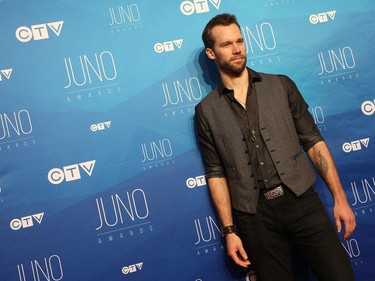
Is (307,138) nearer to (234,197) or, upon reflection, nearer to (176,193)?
(234,197)

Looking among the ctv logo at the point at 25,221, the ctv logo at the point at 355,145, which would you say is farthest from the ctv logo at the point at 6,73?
the ctv logo at the point at 355,145

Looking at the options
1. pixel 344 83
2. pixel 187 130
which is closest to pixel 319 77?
pixel 344 83

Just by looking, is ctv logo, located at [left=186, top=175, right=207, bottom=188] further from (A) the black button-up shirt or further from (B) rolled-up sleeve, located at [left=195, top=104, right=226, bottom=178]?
(A) the black button-up shirt

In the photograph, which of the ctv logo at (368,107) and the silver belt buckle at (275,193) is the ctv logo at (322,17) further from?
the silver belt buckle at (275,193)

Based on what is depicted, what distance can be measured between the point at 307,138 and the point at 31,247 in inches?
65.2

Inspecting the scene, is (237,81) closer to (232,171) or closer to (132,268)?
(232,171)

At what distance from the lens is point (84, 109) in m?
2.41

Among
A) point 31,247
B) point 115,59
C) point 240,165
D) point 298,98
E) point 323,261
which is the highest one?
point 115,59

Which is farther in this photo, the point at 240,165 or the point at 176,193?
the point at 176,193

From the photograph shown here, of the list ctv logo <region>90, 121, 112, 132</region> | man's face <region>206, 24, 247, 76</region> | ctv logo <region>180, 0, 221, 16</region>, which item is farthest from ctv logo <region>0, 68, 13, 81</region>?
man's face <region>206, 24, 247, 76</region>

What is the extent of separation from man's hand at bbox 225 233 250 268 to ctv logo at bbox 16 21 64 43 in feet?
5.17

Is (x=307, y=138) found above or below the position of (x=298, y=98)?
below

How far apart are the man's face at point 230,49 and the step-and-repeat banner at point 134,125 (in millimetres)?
321

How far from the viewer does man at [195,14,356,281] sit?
1.99 meters
